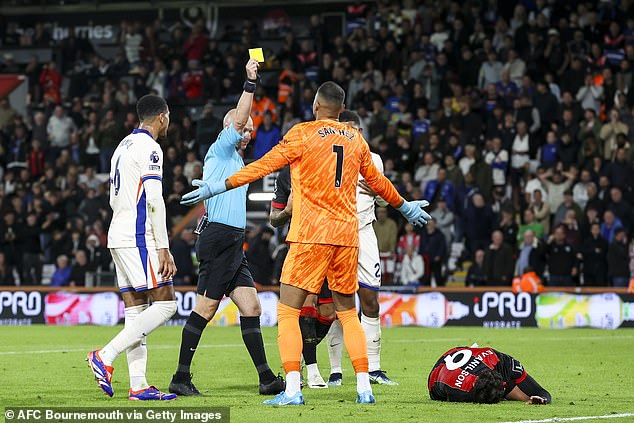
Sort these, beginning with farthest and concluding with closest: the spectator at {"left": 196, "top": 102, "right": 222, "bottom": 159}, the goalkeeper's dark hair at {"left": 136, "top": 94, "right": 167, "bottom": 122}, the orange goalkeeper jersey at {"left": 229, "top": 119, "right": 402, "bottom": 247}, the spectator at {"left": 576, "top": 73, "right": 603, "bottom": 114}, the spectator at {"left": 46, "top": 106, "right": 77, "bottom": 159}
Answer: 1. the spectator at {"left": 46, "top": 106, "right": 77, "bottom": 159}
2. the spectator at {"left": 196, "top": 102, "right": 222, "bottom": 159}
3. the spectator at {"left": 576, "top": 73, "right": 603, "bottom": 114}
4. the goalkeeper's dark hair at {"left": 136, "top": 94, "right": 167, "bottom": 122}
5. the orange goalkeeper jersey at {"left": 229, "top": 119, "right": 402, "bottom": 247}

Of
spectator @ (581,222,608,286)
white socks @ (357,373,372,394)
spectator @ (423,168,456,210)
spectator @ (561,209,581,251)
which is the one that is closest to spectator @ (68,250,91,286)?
spectator @ (423,168,456,210)

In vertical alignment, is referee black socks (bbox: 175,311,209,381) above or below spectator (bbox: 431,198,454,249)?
below

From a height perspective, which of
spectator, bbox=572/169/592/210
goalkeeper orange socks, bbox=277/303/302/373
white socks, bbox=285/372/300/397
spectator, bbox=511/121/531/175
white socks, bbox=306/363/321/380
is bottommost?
white socks, bbox=306/363/321/380

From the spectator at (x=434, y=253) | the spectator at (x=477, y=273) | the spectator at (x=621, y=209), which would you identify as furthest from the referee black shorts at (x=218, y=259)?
the spectator at (x=621, y=209)

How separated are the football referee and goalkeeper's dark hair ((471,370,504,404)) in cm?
198

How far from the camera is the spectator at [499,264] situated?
22.5 meters

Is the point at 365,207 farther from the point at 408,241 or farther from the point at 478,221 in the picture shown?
the point at 478,221

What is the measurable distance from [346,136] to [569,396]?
3033 millimetres

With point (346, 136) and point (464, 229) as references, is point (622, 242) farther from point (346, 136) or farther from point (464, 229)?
point (346, 136)

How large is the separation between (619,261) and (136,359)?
47.3 feet

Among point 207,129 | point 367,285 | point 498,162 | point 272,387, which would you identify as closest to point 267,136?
point 207,129

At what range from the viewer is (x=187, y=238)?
81.9ft

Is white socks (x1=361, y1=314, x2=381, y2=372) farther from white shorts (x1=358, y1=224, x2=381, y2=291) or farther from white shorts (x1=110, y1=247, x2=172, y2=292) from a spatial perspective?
white shorts (x1=110, y1=247, x2=172, y2=292)

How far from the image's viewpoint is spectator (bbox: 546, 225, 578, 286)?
2227cm
